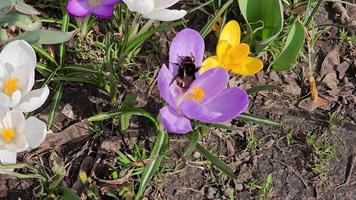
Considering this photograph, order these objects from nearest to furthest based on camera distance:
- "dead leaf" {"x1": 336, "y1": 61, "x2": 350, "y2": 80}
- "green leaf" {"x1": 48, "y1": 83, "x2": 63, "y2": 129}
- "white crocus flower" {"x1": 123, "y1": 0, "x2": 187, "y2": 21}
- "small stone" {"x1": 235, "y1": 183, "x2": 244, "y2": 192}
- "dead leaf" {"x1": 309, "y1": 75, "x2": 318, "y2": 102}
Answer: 1. "white crocus flower" {"x1": 123, "y1": 0, "x2": 187, "y2": 21}
2. "green leaf" {"x1": 48, "y1": 83, "x2": 63, "y2": 129}
3. "small stone" {"x1": 235, "y1": 183, "x2": 244, "y2": 192}
4. "dead leaf" {"x1": 309, "y1": 75, "x2": 318, "y2": 102}
5. "dead leaf" {"x1": 336, "y1": 61, "x2": 350, "y2": 80}

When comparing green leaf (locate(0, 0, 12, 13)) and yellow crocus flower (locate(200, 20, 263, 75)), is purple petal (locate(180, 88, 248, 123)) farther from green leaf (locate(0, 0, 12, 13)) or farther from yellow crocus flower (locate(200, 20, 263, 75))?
green leaf (locate(0, 0, 12, 13))

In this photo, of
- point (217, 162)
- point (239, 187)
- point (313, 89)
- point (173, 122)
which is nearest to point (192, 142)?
point (217, 162)

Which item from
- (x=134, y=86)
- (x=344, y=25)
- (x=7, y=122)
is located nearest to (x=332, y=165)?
(x=344, y=25)

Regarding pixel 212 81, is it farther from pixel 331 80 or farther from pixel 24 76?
A: pixel 331 80

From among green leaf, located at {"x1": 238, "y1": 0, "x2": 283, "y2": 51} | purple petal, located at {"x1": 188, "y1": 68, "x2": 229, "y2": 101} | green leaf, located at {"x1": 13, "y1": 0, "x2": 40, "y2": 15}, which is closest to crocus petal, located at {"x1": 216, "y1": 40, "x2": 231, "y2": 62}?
green leaf, located at {"x1": 238, "y1": 0, "x2": 283, "y2": 51}

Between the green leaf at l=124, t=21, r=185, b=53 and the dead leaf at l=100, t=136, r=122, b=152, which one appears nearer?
the green leaf at l=124, t=21, r=185, b=53

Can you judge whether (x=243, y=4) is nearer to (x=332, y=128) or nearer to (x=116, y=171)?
(x=332, y=128)
